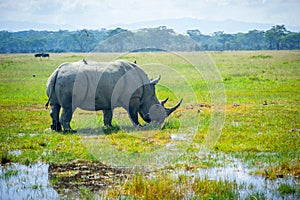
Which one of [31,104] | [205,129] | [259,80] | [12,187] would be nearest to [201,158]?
[205,129]

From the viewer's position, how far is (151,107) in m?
14.2

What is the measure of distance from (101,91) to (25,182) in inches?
201

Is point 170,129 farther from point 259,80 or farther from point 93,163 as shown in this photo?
point 259,80

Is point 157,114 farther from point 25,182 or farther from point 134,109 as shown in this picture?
point 25,182

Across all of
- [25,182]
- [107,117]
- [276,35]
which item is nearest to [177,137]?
[107,117]

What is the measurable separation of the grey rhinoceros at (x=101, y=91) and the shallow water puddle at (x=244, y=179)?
4.47 metres

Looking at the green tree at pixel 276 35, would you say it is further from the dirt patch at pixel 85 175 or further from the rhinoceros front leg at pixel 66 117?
the dirt patch at pixel 85 175

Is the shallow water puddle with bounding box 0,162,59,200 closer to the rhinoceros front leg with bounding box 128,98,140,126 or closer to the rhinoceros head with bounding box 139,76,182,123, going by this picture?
the rhinoceros front leg with bounding box 128,98,140,126

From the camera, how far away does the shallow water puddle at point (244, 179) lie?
7.73 metres

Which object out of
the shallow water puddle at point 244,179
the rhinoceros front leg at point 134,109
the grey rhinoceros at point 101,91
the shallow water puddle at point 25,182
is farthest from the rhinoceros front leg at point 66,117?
the shallow water puddle at point 244,179

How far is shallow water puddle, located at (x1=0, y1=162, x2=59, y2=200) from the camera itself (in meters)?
7.72

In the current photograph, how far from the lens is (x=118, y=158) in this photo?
1020cm

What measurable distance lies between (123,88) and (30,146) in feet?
11.7

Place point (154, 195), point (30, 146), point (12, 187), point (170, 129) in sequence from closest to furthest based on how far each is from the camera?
1. point (154, 195)
2. point (12, 187)
3. point (30, 146)
4. point (170, 129)
